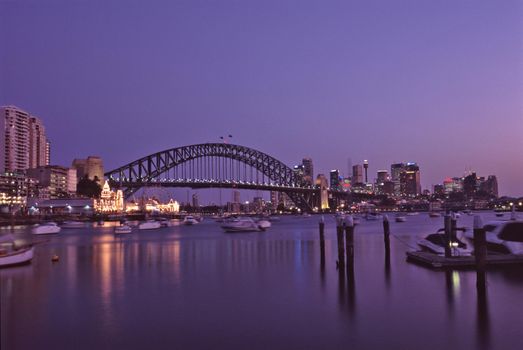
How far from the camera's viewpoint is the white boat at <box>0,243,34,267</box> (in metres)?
29.8

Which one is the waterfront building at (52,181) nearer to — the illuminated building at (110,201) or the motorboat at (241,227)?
the illuminated building at (110,201)

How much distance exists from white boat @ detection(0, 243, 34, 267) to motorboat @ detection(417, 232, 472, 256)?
73.2ft

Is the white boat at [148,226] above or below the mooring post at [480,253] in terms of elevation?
below

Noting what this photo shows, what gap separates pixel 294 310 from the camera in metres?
18.4

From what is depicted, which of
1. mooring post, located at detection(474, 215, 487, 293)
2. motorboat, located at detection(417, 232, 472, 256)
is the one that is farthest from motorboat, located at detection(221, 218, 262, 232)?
mooring post, located at detection(474, 215, 487, 293)

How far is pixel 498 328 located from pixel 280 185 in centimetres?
14765

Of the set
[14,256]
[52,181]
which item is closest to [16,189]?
[52,181]

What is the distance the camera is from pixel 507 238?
2744 cm

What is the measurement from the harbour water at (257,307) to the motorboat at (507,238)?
1.33 metres

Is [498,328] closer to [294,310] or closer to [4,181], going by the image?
[294,310]

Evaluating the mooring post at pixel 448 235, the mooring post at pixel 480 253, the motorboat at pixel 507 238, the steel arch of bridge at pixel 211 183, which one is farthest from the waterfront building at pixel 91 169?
the mooring post at pixel 480 253

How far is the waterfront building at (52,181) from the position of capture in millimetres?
172625

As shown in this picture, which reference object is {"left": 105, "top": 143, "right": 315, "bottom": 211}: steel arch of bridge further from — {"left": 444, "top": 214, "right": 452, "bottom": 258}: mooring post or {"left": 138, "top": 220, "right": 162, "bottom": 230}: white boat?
{"left": 444, "top": 214, "right": 452, "bottom": 258}: mooring post

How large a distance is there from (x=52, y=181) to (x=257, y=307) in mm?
175336
